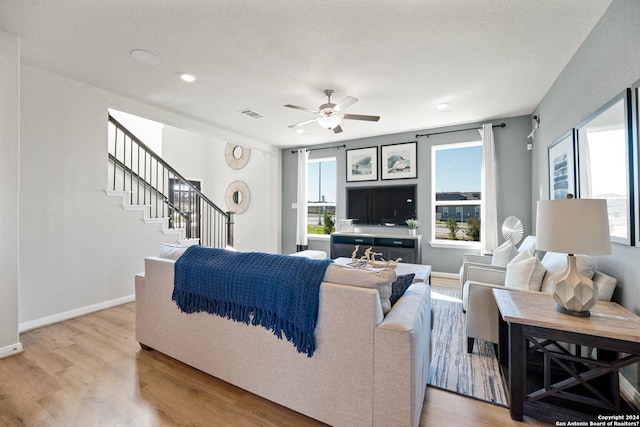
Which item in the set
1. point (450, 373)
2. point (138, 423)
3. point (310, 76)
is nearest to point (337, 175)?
point (310, 76)

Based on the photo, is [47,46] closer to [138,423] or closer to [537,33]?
[138,423]

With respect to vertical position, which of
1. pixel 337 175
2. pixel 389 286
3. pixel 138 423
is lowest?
pixel 138 423

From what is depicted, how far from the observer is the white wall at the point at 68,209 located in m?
2.90

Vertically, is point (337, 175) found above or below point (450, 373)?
above

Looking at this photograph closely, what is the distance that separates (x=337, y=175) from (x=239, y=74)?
3.37m

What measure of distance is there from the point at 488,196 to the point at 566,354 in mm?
3323

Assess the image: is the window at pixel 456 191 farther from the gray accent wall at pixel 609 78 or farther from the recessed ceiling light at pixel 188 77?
the recessed ceiling light at pixel 188 77

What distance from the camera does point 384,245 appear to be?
5203mm

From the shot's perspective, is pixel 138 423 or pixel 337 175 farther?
pixel 337 175

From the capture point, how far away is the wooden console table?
56.0 inches

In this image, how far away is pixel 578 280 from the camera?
1.59 m

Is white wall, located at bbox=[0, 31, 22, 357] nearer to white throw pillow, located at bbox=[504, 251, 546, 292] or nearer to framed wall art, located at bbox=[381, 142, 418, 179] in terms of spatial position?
white throw pillow, located at bbox=[504, 251, 546, 292]

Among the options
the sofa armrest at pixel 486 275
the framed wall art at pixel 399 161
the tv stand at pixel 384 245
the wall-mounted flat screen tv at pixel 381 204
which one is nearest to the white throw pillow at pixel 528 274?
the sofa armrest at pixel 486 275

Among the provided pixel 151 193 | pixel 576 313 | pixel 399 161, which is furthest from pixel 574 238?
pixel 151 193
